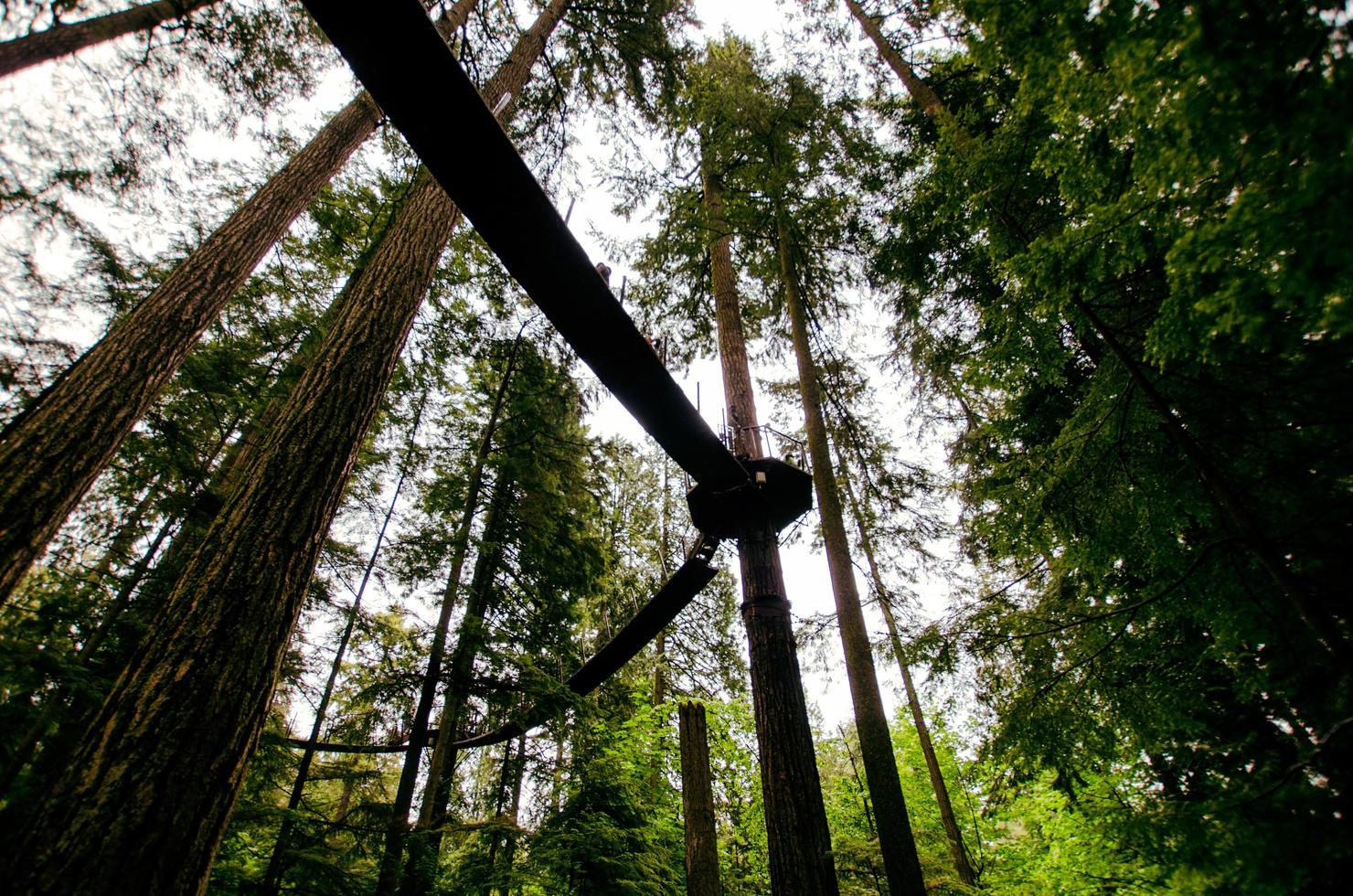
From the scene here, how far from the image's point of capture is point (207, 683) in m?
1.80

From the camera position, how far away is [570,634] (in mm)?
7062

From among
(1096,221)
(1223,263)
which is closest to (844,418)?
(1096,221)

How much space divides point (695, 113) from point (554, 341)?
12.3 feet

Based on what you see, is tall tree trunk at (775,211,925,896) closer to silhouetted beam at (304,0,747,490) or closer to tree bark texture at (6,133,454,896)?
silhouetted beam at (304,0,747,490)

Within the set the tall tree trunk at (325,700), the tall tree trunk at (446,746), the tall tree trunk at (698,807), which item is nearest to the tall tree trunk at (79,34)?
the tall tree trunk at (325,700)

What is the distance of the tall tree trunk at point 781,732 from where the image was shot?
263 centimetres

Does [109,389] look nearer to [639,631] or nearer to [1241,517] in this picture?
[639,631]

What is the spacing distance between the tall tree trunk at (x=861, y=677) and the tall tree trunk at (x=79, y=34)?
6.18 m

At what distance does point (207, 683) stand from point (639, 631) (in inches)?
118

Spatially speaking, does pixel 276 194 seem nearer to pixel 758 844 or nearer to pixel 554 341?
pixel 554 341

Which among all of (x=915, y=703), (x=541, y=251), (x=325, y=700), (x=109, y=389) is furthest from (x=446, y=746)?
(x=915, y=703)

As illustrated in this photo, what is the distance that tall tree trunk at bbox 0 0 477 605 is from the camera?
8.75 ft

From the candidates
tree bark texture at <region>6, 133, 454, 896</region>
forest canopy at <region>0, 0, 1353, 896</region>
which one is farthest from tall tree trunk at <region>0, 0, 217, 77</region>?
tree bark texture at <region>6, 133, 454, 896</region>

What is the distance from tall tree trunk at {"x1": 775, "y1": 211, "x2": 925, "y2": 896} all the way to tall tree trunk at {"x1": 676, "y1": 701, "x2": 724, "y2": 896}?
1.18 meters
